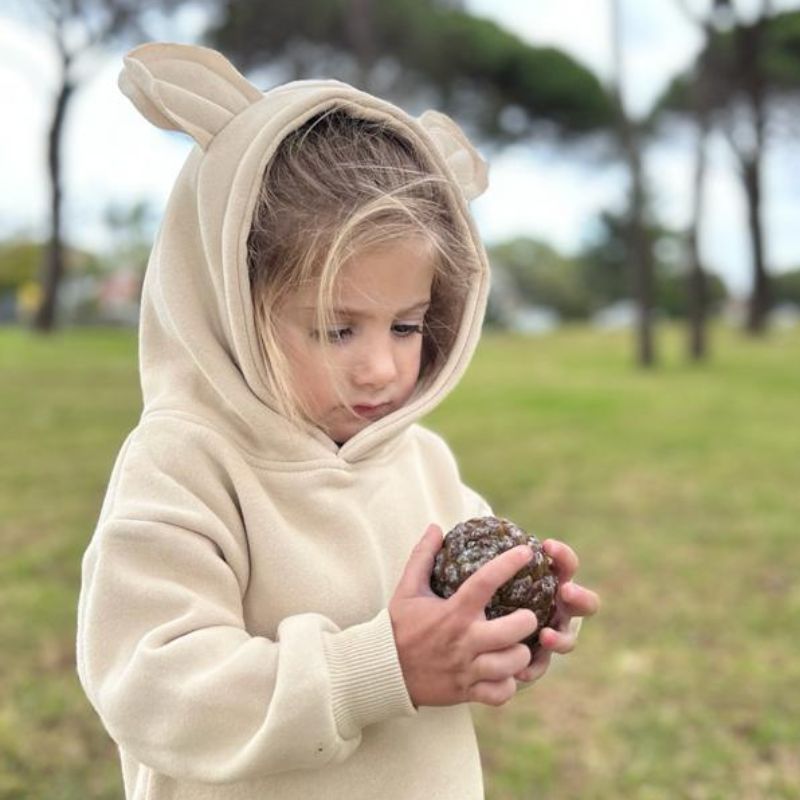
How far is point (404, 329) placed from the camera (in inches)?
47.9

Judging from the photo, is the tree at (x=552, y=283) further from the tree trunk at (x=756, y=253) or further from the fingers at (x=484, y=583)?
the fingers at (x=484, y=583)

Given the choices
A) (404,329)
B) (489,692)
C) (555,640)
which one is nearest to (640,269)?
(404,329)

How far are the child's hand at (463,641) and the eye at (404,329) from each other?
30 centimetres

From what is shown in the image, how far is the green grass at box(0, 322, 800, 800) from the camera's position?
9.14ft

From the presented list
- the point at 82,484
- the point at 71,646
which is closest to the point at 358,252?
the point at 71,646

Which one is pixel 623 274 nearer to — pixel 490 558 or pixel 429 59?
pixel 429 59

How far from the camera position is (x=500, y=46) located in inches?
738

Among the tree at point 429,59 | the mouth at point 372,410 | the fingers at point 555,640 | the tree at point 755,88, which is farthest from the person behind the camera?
the tree at point 755,88

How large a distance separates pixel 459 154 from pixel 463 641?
2.21 ft

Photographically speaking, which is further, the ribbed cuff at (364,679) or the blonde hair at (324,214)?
the blonde hair at (324,214)

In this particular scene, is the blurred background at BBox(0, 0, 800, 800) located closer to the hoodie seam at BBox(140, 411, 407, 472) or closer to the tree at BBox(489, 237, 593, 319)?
the hoodie seam at BBox(140, 411, 407, 472)

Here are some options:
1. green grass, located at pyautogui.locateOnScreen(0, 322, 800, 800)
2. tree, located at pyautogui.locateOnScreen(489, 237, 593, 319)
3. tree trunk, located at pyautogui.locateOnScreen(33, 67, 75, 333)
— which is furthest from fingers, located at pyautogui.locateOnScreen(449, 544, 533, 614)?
tree, located at pyautogui.locateOnScreen(489, 237, 593, 319)

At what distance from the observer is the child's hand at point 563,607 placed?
1.14 meters

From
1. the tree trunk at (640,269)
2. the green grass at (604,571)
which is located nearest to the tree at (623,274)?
the tree trunk at (640,269)
